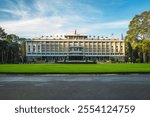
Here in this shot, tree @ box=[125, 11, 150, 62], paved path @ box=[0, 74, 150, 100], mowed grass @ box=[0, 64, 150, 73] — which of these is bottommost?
paved path @ box=[0, 74, 150, 100]

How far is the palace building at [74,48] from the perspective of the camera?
152m

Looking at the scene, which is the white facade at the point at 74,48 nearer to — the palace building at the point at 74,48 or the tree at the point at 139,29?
the palace building at the point at 74,48

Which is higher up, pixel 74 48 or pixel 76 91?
pixel 74 48

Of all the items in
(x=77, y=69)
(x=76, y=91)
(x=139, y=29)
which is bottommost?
(x=76, y=91)

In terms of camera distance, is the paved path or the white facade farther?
the white facade

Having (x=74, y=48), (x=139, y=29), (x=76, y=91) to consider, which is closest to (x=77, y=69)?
(x=76, y=91)

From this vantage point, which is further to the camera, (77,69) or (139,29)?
(139,29)

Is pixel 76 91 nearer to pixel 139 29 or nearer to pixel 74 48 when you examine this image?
pixel 139 29

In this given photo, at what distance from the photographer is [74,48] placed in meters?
152

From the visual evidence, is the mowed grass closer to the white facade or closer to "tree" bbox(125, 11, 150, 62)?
"tree" bbox(125, 11, 150, 62)

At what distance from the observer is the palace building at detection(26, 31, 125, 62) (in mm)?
151625

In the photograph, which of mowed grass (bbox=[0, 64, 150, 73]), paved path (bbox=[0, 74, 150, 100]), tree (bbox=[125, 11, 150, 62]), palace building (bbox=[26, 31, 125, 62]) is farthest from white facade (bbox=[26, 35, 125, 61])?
paved path (bbox=[0, 74, 150, 100])

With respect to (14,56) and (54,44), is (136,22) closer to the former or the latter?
(14,56)

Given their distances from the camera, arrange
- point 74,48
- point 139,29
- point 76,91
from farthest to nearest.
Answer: point 74,48, point 139,29, point 76,91
